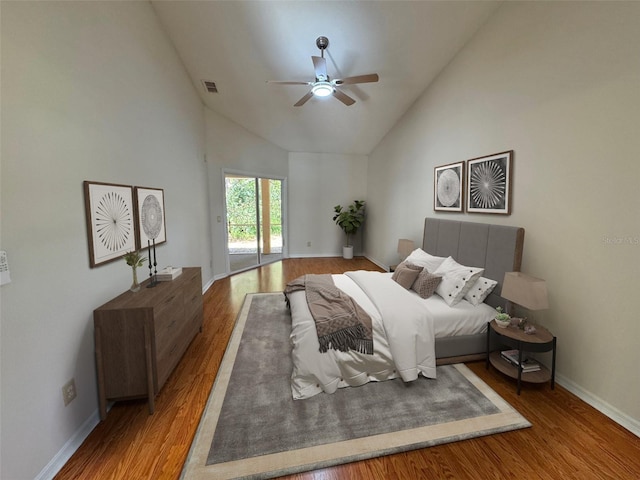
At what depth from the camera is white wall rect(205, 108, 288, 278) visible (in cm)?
474

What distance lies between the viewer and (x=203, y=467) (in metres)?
1.46

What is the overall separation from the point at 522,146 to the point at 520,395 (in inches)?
85.3

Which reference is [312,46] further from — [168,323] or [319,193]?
[319,193]

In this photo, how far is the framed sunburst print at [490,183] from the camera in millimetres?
2619

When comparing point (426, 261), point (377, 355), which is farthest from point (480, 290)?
point (377, 355)

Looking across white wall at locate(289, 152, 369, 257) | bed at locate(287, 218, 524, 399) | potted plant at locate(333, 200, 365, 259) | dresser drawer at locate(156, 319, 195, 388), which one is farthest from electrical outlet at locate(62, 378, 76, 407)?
potted plant at locate(333, 200, 365, 259)

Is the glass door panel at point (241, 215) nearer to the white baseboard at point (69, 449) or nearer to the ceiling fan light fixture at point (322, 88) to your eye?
the ceiling fan light fixture at point (322, 88)

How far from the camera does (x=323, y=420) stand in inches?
70.1

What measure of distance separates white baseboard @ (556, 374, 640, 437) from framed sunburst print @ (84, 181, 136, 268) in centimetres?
371

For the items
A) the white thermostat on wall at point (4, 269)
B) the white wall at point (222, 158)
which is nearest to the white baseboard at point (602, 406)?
the white thermostat on wall at point (4, 269)

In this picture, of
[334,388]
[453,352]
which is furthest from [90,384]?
[453,352]

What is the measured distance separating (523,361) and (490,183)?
5.75 feet

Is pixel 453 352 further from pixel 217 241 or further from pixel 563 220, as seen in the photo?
pixel 217 241

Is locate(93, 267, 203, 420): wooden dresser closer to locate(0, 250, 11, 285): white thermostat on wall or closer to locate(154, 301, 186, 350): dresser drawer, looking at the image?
locate(154, 301, 186, 350): dresser drawer
